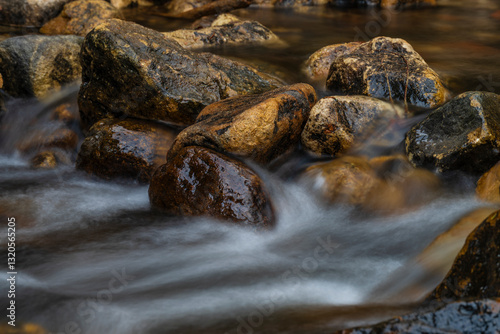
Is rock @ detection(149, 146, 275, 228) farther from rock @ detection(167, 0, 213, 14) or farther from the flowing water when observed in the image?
rock @ detection(167, 0, 213, 14)

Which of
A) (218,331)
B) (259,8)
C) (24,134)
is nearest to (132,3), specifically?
(259,8)

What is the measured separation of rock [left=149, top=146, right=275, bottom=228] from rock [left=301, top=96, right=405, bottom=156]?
3.16 ft

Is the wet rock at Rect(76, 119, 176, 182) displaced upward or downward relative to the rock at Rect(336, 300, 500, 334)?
downward

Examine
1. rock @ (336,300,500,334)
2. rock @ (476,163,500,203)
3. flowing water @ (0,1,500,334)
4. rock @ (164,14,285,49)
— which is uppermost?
rock @ (336,300,500,334)

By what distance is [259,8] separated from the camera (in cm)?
1330

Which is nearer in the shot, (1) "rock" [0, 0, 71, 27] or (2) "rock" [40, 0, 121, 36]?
(2) "rock" [40, 0, 121, 36]

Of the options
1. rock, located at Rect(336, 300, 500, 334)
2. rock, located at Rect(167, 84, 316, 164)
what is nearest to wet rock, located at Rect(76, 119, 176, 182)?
rock, located at Rect(167, 84, 316, 164)

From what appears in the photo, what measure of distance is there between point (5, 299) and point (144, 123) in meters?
2.64

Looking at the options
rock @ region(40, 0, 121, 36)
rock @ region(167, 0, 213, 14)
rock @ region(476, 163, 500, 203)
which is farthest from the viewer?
rock @ region(167, 0, 213, 14)

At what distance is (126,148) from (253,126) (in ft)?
5.21

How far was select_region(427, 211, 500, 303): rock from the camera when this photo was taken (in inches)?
87.7

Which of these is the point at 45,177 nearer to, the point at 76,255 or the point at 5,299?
the point at 76,255

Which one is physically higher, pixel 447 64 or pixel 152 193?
pixel 447 64

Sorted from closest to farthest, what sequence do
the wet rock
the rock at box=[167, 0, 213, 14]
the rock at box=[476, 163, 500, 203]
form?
the rock at box=[476, 163, 500, 203], the wet rock, the rock at box=[167, 0, 213, 14]
